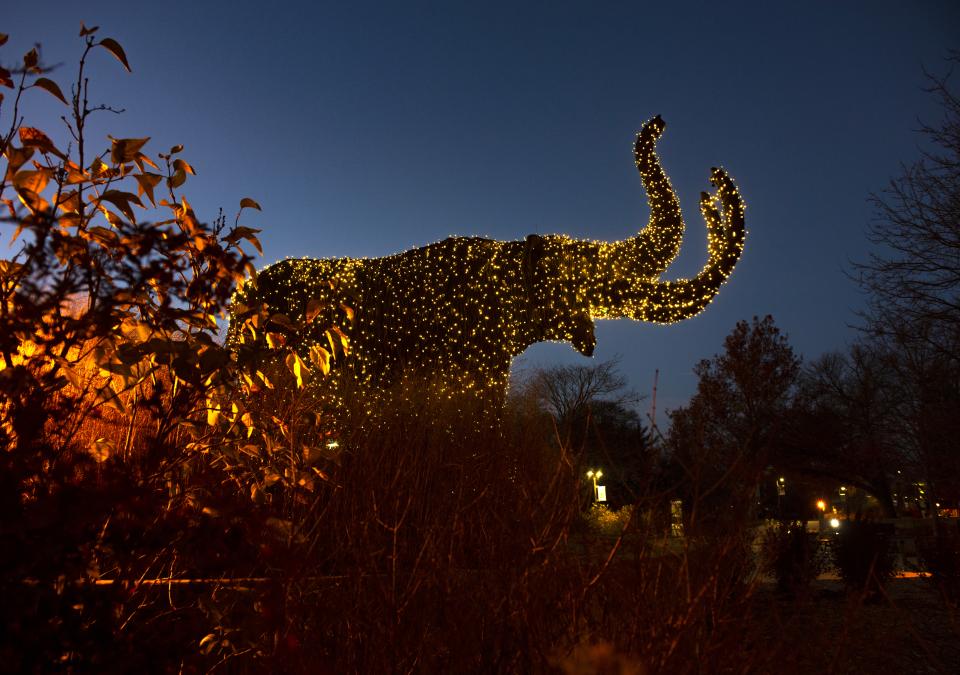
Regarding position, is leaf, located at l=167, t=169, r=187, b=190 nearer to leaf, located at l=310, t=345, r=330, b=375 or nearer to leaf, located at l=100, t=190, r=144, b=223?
leaf, located at l=100, t=190, r=144, b=223

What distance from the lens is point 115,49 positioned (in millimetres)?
1927

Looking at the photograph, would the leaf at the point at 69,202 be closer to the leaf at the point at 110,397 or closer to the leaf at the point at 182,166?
the leaf at the point at 182,166

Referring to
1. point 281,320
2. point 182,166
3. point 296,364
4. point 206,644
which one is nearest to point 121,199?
point 182,166

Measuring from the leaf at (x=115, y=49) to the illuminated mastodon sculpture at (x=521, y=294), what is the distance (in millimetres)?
6632

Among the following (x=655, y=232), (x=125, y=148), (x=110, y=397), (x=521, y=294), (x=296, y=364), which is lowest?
(x=110, y=397)

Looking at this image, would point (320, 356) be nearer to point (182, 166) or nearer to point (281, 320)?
point (281, 320)

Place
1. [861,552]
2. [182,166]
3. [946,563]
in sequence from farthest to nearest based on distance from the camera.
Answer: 1. [861,552]
2. [946,563]
3. [182,166]

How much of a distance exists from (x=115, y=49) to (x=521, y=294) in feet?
23.1

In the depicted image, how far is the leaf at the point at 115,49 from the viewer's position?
192 cm

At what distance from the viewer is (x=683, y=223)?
877 centimetres

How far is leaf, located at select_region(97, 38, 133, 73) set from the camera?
6.29 ft

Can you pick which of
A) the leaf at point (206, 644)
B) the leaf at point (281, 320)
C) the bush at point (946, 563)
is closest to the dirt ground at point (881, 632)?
the bush at point (946, 563)

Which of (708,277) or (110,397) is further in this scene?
(708,277)

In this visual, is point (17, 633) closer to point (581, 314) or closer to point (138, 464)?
point (138, 464)
